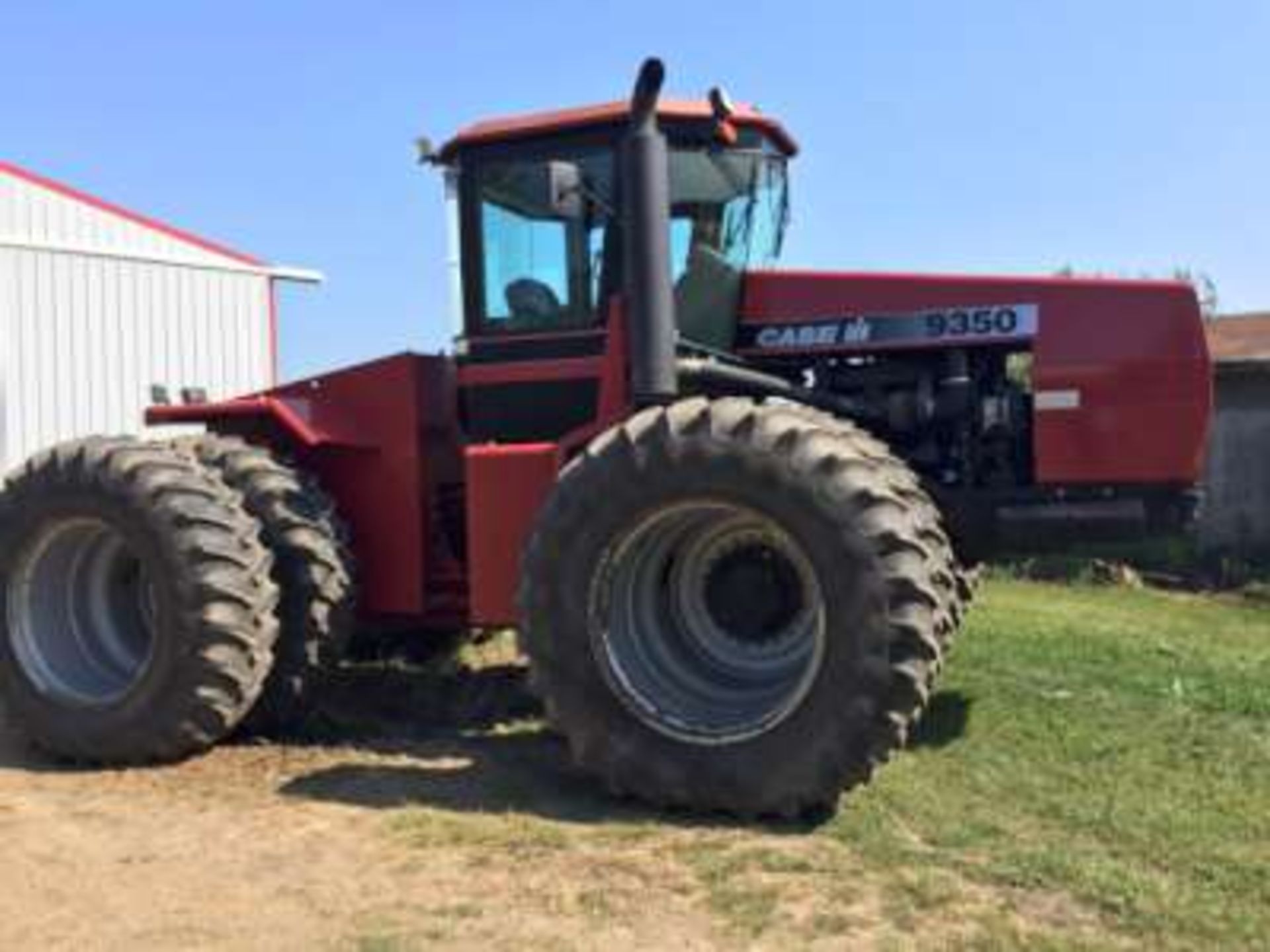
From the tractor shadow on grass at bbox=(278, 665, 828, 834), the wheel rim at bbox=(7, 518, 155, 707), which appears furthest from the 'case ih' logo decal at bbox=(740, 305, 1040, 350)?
the wheel rim at bbox=(7, 518, 155, 707)

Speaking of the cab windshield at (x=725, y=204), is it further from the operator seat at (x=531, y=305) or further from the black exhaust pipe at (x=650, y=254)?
the operator seat at (x=531, y=305)

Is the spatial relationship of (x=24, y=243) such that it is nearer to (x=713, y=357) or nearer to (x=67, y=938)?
(x=713, y=357)

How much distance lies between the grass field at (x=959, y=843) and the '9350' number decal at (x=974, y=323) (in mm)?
1784

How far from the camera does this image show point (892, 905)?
4.95 m

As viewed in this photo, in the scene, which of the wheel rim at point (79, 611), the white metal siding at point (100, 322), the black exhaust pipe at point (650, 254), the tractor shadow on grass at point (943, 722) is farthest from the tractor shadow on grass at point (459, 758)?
the white metal siding at point (100, 322)

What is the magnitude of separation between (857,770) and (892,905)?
3.33ft

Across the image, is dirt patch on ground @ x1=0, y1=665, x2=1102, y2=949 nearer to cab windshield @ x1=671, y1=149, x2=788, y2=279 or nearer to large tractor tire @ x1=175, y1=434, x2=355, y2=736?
large tractor tire @ x1=175, y1=434, x2=355, y2=736

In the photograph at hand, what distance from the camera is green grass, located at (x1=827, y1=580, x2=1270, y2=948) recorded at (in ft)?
16.4

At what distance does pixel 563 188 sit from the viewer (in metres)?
6.95

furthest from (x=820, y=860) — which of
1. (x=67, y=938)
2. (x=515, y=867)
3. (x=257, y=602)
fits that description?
(x=257, y=602)

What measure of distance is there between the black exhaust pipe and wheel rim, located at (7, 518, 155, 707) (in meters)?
2.67

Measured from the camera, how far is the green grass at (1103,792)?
5.00 metres

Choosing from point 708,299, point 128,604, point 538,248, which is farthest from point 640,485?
point 128,604

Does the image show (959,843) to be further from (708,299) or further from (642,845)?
(708,299)
